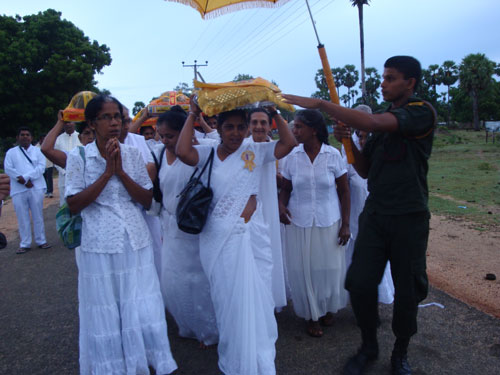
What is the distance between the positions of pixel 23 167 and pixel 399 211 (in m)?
7.37

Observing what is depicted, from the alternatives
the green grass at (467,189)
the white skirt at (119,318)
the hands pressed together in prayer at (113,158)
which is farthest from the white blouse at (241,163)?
the green grass at (467,189)

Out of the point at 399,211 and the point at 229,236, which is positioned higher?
the point at 399,211

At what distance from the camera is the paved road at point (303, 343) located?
122 inches

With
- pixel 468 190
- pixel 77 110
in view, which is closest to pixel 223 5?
pixel 77 110

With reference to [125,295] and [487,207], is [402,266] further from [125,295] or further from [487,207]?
[487,207]

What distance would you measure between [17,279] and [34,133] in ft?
75.8

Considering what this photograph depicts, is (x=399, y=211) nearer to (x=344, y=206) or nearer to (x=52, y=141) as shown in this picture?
(x=344, y=206)

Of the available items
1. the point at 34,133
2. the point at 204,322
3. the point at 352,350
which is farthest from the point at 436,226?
the point at 34,133

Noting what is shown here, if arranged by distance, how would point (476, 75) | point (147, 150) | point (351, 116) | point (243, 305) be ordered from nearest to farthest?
point (351, 116), point (243, 305), point (147, 150), point (476, 75)

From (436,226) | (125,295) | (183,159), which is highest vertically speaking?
(183,159)

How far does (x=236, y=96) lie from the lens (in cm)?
272

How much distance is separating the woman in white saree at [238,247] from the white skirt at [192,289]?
465mm

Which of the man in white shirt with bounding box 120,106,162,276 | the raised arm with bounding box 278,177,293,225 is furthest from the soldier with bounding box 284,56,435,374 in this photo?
the man in white shirt with bounding box 120,106,162,276

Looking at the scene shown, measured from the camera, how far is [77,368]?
10.8ft
